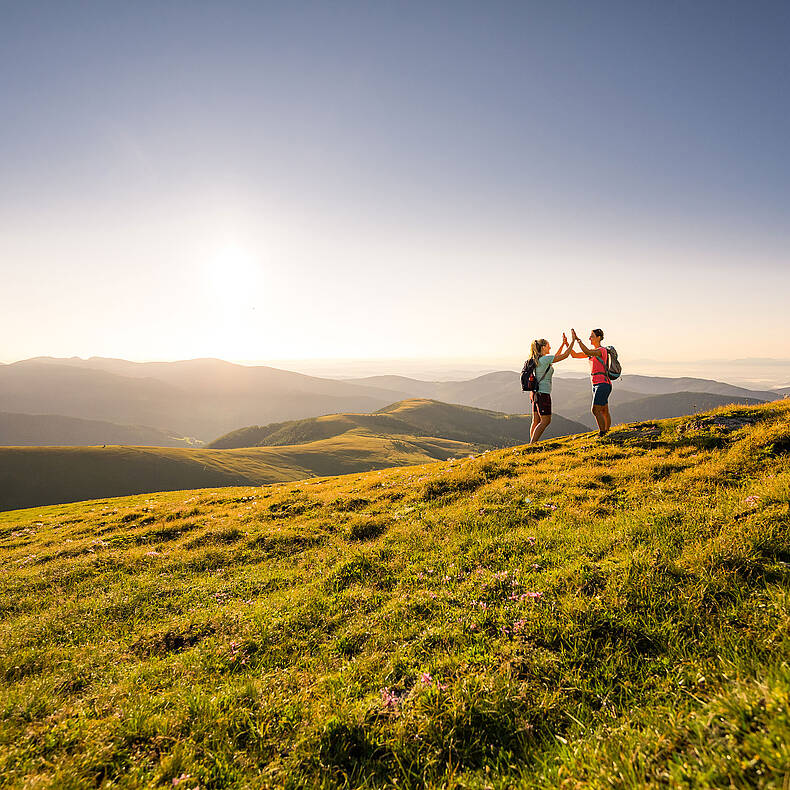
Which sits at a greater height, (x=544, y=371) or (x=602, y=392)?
(x=544, y=371)

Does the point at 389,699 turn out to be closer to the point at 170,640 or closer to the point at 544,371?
the point at 170,640

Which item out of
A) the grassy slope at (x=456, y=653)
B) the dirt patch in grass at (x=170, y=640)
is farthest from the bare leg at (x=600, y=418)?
the dirt patch in grass at (x=170, y=640)

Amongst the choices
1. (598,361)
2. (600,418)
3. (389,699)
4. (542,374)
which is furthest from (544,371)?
(389,699)

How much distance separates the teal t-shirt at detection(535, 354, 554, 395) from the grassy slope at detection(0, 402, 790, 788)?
6329mm

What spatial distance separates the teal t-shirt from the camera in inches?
656

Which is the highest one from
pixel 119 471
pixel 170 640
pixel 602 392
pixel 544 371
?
pixel 544 371

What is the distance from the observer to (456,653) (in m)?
5.44

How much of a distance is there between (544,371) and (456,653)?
13790 millimetres

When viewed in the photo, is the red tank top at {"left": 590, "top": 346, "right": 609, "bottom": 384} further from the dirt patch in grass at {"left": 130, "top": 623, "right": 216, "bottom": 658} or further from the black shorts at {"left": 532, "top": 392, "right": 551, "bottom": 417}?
the dirt patch in grass at {"left": 130, "top": 623, "right": 216, "bottom": 658}

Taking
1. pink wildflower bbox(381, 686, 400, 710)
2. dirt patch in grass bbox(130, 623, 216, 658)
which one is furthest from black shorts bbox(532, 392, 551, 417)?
dirt patch in grass bbox(130, 623, 216, 658)

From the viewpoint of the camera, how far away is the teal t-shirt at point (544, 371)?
1665cm

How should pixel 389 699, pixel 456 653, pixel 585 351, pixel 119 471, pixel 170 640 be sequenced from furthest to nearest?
1. pixel 119 471
2. pixel 585 351
3. pixel 170 640
4. pixel 456 653
5. pixel 389 699

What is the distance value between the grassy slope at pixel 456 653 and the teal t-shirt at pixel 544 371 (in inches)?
249

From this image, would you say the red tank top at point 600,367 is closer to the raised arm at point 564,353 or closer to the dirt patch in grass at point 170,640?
the raised arm at point 564,353
